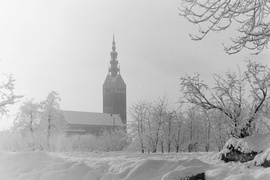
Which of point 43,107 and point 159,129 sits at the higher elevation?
point 43,107

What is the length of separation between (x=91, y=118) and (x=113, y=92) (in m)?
17.1

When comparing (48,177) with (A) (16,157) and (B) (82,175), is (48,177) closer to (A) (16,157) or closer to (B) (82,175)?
(B) (82,175)

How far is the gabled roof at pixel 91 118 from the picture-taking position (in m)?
92.7

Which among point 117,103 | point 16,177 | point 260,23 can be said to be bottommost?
point 16,177

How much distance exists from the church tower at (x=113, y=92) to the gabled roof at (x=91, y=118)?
27.8 feet

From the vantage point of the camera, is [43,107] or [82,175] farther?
[43,107]

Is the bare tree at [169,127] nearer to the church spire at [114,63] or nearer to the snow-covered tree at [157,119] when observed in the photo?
the snow-covered tree at [157,119]

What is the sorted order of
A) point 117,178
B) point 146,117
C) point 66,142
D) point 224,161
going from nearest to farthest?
1. point 117,178
2. point 224,161
3. point 146,117
4. point 66,142

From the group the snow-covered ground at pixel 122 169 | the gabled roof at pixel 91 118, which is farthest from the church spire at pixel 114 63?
the snow-covered ground at pixel 122 169

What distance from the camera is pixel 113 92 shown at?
362 feet

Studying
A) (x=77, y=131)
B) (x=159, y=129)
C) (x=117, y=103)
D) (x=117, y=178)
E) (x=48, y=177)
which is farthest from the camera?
(x=117, y=103)

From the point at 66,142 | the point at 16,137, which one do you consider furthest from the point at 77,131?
the point at 16,137

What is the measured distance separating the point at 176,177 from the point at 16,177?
16.0 ft

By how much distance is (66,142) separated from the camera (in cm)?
6450
